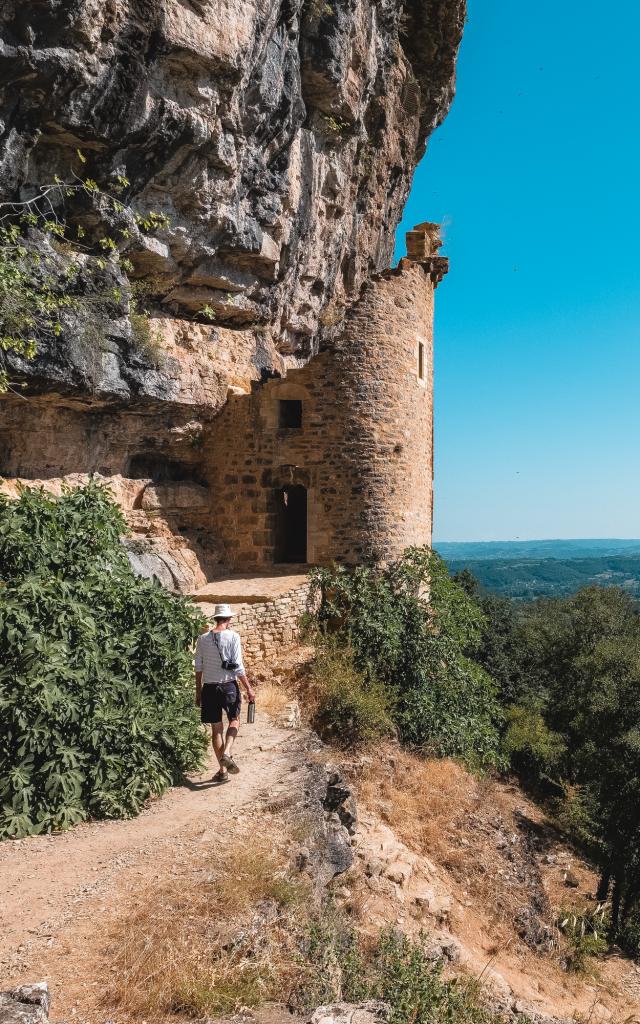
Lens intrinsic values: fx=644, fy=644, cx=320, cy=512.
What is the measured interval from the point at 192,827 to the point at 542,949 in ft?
19.7

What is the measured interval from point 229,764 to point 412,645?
5.23 meters

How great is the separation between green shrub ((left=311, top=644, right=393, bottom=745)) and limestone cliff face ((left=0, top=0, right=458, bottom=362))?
7.30 meters

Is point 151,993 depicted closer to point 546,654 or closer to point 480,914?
point 480,914

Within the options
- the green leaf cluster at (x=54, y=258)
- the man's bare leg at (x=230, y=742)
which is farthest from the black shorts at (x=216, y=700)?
the green leaf cluster at (x=54, y=258)

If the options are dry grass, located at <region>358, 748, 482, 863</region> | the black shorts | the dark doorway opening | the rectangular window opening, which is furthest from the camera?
the dark doorway opening

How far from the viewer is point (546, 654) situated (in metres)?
21.7

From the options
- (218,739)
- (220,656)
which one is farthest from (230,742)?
(220,656)

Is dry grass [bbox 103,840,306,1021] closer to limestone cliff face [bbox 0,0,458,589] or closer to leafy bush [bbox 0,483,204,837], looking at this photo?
leafy bush [bbox 0,483,204,837]

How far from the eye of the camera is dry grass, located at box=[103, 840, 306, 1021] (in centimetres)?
407

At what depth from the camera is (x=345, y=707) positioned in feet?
32.6

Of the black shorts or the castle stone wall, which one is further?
the castle stone wall

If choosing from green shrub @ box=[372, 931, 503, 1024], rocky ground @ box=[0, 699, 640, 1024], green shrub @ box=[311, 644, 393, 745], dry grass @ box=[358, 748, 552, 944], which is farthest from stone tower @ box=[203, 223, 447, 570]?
green shrub @ box=[372, 931, 503, 1024]

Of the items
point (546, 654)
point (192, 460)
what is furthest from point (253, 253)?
point (546, 654)

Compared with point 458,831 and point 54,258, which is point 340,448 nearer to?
point 54,258
